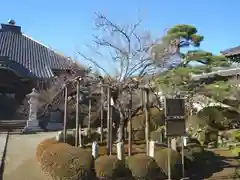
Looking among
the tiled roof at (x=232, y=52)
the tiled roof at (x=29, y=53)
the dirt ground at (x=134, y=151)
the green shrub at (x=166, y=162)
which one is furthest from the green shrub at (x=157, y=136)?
the tiled roof at (x=29, y=53)

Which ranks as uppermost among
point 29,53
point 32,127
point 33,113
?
point 29,53

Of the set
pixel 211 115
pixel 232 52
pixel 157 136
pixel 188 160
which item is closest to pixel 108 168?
pixel 188 160

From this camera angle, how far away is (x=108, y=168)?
26.1 ft

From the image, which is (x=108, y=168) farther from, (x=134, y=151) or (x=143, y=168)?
(x=134, y=151)

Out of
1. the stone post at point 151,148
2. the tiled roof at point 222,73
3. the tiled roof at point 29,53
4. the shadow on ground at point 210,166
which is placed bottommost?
the shadow on ground at point 210,166

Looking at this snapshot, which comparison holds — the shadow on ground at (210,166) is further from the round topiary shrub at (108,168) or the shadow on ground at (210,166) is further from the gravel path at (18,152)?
the gravel path at (18,152)

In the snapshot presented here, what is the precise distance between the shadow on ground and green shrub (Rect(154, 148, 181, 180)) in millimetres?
473

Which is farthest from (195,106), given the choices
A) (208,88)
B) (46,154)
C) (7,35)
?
(7,35)

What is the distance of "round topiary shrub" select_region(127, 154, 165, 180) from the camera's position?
816 centimetres

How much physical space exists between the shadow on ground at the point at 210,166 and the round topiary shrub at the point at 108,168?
2227mm

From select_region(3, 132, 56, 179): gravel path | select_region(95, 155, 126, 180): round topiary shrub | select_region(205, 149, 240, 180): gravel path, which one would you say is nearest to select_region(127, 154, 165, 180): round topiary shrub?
select_region(95, 155, 126, 180): round topiary shrub

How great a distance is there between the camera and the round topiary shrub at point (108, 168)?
791cm

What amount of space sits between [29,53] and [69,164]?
2108 centimetres

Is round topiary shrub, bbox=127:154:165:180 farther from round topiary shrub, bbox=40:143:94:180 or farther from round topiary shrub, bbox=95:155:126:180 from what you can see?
round topiary shrub, bbox=40:143:94:180
